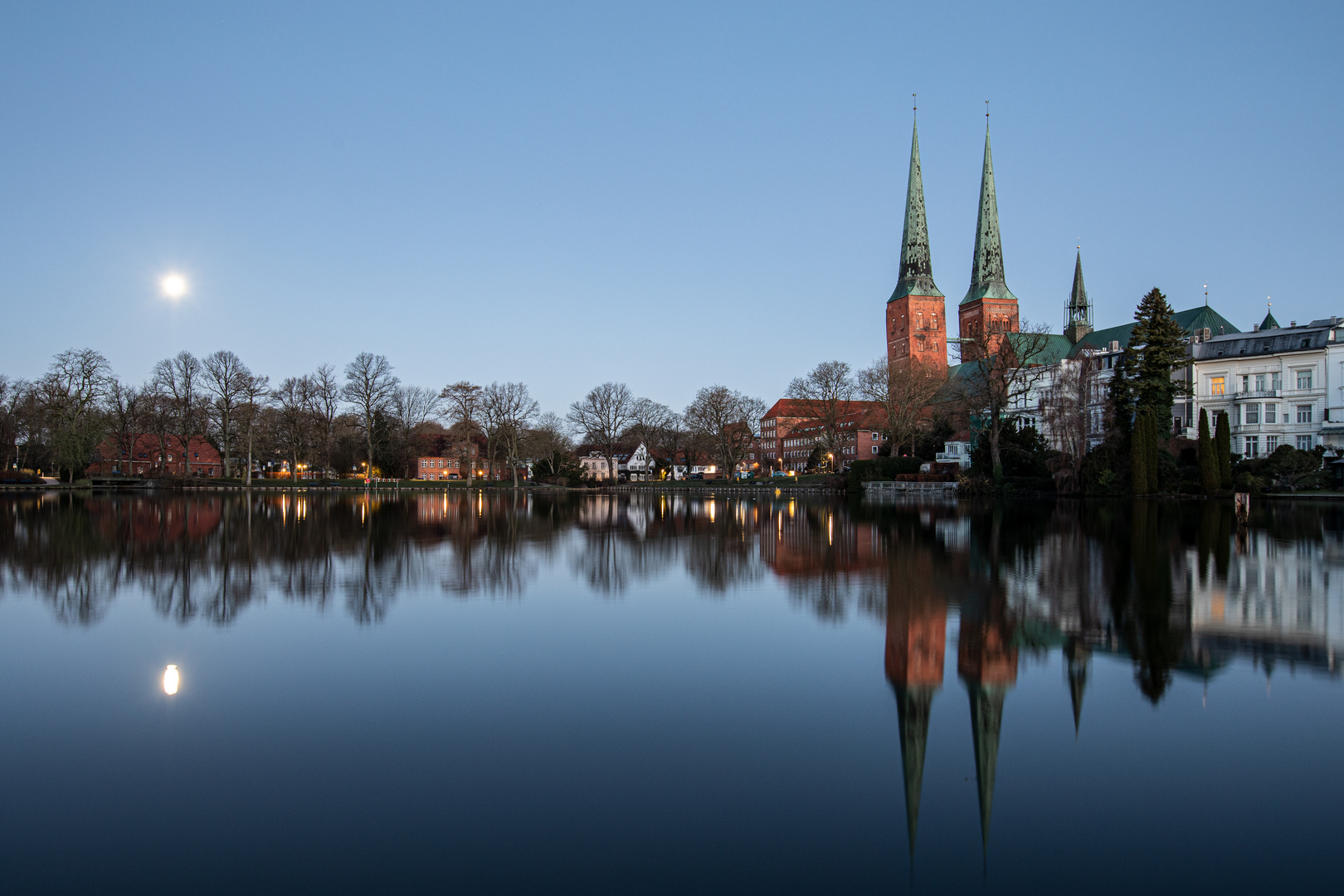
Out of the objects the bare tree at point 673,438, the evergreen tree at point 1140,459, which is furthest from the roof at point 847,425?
the evergreen tree at point 1140,459

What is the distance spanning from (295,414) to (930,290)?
68403mm

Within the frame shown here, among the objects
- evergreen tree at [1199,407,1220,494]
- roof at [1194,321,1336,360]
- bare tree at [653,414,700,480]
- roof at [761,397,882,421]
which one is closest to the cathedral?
roof at [761,397,882,421]

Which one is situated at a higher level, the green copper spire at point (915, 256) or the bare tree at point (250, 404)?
the green copper spire at point (915, 256)

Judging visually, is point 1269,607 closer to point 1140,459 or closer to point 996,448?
point 1140,459

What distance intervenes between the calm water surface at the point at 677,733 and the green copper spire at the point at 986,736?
32 mm

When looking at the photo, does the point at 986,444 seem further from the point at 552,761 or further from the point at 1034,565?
the point at 552,761

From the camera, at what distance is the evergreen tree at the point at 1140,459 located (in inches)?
1633

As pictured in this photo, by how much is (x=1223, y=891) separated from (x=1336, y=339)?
193 feet

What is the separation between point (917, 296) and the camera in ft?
318

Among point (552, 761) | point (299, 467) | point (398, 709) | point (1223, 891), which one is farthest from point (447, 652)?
point (299, 467)

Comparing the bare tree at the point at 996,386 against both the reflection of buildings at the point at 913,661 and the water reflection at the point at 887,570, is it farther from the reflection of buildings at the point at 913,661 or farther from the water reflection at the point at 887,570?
the reflection of buildings at the point at 913,661

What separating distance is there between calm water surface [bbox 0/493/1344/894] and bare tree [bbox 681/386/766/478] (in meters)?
60.4

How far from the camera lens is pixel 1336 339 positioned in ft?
163

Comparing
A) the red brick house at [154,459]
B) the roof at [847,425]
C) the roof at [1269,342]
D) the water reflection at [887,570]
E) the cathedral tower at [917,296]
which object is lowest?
the water reflection at [887,570]
